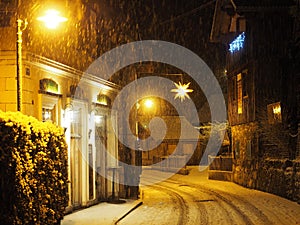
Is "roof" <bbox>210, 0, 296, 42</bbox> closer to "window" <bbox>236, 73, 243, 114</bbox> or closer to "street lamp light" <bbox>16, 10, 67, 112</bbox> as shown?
"window" <bbox>236, 73, 243, 114</bbox>

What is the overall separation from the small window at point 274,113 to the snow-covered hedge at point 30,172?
12.3 metres

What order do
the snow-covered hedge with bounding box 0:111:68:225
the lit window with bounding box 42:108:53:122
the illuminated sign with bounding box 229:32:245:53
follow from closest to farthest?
the snow-covered hedge with bounding box 0:111:68:225
the lit window with bounding box 42:108:53:122
the illuminated sign with bounding box 229:32:245:53

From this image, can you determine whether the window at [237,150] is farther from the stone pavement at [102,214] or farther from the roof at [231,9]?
the stone pavement at [102,214]

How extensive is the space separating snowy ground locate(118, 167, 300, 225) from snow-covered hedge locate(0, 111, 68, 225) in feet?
10.8

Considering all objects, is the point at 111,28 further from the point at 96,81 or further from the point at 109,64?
the point at 96,81

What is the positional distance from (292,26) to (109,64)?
9232 mm

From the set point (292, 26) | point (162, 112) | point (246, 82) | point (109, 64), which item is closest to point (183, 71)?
point (162, 112)

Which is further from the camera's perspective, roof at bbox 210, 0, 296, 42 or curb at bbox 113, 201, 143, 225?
roof at bbox 210, 0, 296, 42

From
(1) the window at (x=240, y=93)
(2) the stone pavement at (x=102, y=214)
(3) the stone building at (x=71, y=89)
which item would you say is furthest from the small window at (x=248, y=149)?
(2) the stone pavement at (x=102, y=214)

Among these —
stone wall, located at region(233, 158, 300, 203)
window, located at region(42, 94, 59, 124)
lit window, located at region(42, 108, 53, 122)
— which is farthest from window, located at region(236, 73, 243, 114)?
lit window, located at region(42, 108, 53, 122)

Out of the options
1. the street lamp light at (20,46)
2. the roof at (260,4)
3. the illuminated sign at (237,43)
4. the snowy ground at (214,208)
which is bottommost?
the snowy ground at (214,208)

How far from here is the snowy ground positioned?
530 inches

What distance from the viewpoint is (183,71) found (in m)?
46.7

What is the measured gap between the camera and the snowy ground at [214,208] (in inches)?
530
